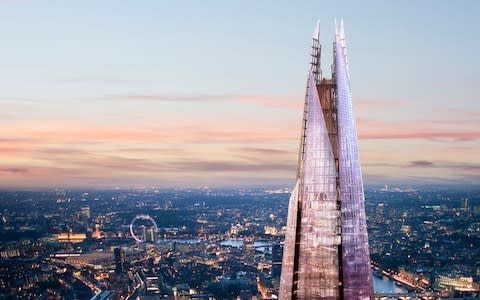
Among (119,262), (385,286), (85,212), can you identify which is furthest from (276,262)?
(85,212)

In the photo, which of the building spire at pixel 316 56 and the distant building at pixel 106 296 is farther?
the distant building at pixel 106 296

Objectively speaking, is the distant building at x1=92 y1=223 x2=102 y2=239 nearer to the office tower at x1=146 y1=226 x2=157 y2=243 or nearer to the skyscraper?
the office tower at x1=146 y1=226 x2=157 y2=243

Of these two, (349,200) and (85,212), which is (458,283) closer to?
(349,200)

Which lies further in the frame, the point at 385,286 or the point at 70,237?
the point at 70,237

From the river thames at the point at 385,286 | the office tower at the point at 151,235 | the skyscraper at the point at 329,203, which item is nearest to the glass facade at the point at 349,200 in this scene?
the skyscraper at the point at 329,203

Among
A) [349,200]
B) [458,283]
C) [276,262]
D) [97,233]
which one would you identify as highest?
[349,200]

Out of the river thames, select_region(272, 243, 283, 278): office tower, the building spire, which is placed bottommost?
the river thames

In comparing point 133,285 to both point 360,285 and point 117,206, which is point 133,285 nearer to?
point 360,285

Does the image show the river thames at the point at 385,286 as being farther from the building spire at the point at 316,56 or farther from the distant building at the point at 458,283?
the building spire at the point at 316,56

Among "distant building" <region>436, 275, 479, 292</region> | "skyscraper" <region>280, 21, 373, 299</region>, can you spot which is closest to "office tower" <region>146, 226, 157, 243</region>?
"distant building" <region>436, 275, 479, 292</region>
